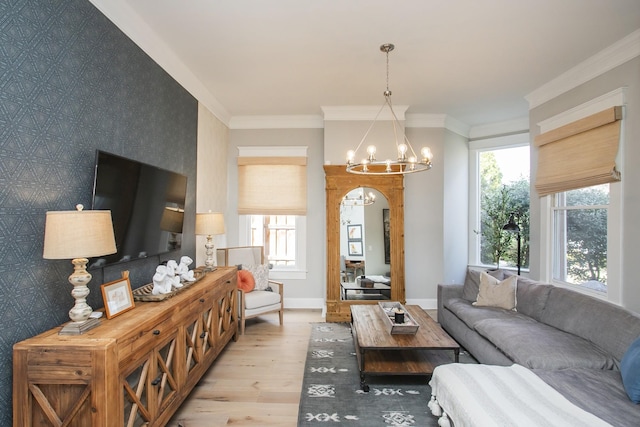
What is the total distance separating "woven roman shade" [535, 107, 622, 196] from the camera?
3.06 m

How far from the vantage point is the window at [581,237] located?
336 cm

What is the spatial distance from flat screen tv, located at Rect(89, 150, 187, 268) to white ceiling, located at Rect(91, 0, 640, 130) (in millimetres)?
1078

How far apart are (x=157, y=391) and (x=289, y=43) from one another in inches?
114

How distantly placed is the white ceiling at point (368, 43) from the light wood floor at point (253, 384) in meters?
2.91

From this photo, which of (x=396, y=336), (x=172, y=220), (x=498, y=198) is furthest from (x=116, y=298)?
(x=498, y=198)

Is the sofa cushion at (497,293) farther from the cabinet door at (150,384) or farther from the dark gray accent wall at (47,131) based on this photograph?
the dark gray accent wall at (47,131)

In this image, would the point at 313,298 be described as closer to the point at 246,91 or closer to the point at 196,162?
the point at 196,162

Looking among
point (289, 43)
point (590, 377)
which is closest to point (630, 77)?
point (590, 377)

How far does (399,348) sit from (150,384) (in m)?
1.80

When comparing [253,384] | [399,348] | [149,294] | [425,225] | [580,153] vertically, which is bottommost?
[253,384]

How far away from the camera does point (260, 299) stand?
420 cm

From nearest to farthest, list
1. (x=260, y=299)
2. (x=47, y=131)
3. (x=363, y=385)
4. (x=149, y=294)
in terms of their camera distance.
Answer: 1. (x=47, y=131)
2. (x=149, y=294)
3. (x=363, y=385)
4. (x=260, y=299)

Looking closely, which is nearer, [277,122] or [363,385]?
[363,385]

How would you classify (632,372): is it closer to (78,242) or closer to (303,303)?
(78,242)
